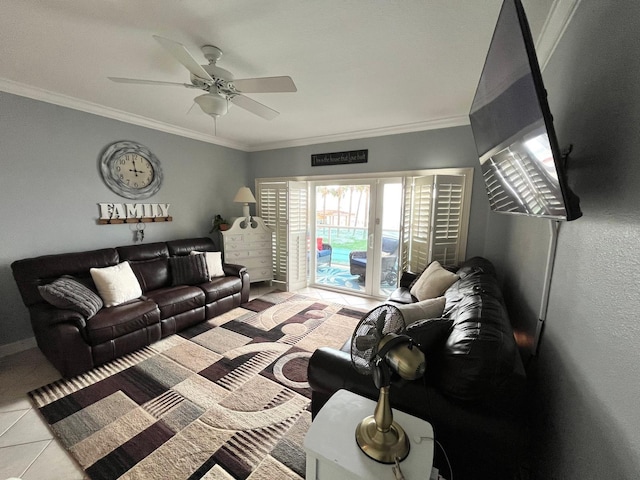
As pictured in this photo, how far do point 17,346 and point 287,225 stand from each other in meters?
3.21

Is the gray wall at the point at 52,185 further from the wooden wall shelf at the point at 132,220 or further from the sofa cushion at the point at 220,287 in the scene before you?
the sofa cushion at the point at 220,287

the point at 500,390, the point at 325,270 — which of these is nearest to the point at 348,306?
the point at 325,270

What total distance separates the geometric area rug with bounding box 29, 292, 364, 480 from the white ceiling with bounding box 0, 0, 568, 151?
8.14ft

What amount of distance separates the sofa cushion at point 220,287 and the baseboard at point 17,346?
5.25ft

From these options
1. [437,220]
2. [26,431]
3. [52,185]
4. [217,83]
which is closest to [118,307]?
[26,431]

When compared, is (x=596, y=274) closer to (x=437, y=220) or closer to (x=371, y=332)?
(x=371, y=332)

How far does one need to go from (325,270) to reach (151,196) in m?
3.29

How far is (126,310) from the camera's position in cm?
235

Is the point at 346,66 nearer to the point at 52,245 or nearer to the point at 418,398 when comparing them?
the point at 418,398

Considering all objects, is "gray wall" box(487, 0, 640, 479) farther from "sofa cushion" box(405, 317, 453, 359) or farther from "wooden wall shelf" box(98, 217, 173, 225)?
"wooden wall shelf" box(98, 217, 173, 225)

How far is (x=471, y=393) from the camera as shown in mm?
974

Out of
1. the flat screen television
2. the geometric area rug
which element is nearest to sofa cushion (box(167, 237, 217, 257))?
the geometric area rug

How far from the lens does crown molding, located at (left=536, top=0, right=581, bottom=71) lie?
117 centimetres

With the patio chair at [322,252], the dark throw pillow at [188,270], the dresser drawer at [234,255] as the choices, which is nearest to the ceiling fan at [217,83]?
the dark throw pillow at [188,270]
